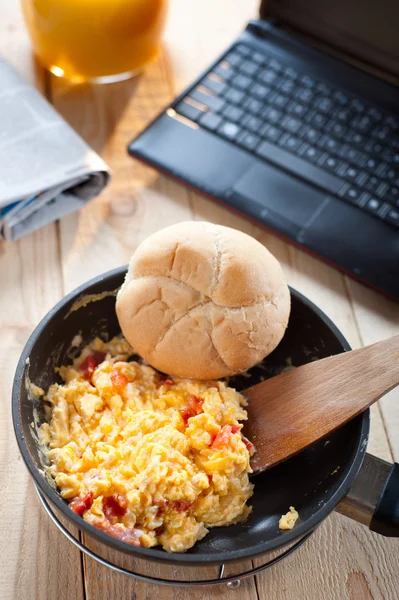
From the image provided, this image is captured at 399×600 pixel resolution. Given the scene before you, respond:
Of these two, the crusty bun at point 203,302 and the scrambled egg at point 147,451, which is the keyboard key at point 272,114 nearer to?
the crusty bun at point 203,302

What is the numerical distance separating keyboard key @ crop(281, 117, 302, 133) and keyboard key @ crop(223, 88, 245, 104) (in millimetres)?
106

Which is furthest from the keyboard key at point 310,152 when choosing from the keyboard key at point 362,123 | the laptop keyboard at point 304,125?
the keyboard key at point 362,123

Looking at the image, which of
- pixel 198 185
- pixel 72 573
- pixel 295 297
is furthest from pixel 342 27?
pixel 72 573

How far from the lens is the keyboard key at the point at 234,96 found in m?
1.47

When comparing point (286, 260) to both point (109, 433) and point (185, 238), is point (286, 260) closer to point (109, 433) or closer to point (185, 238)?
point (185, 238)

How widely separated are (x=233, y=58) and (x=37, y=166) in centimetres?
51

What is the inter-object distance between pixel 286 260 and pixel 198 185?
23 centimetres

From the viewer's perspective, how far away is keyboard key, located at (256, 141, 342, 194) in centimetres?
137

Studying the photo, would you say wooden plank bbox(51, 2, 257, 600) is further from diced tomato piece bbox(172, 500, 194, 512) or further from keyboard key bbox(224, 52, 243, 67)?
diced tomato piece bbox(172, 500, 194, 512)

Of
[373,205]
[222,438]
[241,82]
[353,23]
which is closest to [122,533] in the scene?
[222,438]

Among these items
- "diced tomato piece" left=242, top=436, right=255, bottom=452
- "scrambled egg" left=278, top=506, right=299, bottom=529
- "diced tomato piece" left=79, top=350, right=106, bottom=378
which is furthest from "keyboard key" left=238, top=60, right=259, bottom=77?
"scrambled egg" left=278, top=506, right=299, bottom=529

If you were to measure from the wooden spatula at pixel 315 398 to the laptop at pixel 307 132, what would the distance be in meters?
0.32

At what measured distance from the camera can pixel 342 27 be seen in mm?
1470

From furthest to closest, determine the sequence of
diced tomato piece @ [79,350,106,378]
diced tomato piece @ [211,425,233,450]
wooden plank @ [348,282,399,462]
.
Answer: wooden plank @ [348,282,399,462], diced tomato piece @ [79,350,106,378], diced tomato piece @ [211,425,233,450]
